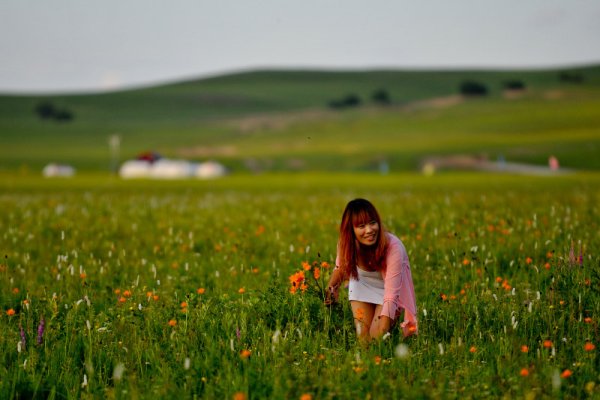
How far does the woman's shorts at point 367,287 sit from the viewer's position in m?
5.82

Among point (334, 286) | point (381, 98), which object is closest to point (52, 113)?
point (381, 98)

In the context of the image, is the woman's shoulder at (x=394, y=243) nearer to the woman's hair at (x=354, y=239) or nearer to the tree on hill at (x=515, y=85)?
the woman's hair at (x=354, y=239)

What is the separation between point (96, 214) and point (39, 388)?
8.78m

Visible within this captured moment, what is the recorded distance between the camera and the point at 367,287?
5879 mm

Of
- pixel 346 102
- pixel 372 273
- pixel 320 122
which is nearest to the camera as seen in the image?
pixel 372 273

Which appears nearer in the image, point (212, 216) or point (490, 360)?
point (490, 360)

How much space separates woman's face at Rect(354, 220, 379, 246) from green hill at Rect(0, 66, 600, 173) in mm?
71899

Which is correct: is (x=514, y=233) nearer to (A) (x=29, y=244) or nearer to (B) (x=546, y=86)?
(A) (x=29, y=244)

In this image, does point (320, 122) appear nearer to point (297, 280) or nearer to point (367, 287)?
point (367, 287)

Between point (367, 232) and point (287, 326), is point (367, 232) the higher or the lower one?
the higher one

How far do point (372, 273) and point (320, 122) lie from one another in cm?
13344

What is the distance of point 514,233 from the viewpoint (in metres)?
9.37

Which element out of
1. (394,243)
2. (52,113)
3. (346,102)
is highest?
(346,102)

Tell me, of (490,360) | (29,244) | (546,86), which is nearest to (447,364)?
(490,360)
